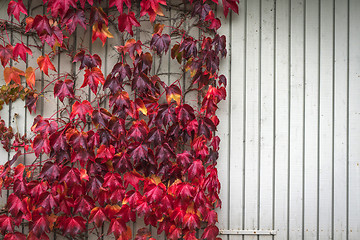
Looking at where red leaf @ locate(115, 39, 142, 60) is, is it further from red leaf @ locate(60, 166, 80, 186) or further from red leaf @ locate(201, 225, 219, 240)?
red leaf @ locate(201, 225, 219, 240)

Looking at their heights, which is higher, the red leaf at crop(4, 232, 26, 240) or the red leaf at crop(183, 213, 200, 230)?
the red leaf at crop(183, 213, 200, 230)

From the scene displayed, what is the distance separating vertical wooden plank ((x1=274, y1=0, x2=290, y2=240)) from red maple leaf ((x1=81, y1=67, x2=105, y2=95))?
139cm

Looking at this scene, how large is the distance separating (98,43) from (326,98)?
189 cm

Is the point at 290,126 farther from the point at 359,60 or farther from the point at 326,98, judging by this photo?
the point at 359,60

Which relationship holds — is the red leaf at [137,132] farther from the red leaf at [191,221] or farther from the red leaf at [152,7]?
the red leaf at [152,7]

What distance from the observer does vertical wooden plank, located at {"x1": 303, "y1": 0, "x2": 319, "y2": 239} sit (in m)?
2.33

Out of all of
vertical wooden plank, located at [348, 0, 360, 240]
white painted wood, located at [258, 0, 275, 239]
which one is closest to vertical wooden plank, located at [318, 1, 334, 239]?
vertical wooden plank, located at [348, 0, 360, 240]

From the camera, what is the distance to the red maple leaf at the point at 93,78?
6.82 feet

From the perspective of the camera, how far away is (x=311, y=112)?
7.68 ft

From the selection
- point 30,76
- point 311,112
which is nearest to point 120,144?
point 30,76

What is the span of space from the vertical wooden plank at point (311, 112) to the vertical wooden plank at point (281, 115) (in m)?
0.16

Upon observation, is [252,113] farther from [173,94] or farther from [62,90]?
[62,90]

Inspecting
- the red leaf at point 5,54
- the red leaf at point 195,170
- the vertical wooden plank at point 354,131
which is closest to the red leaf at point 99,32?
the red leaf at point 5,54

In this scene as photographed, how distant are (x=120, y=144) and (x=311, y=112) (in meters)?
1.54
